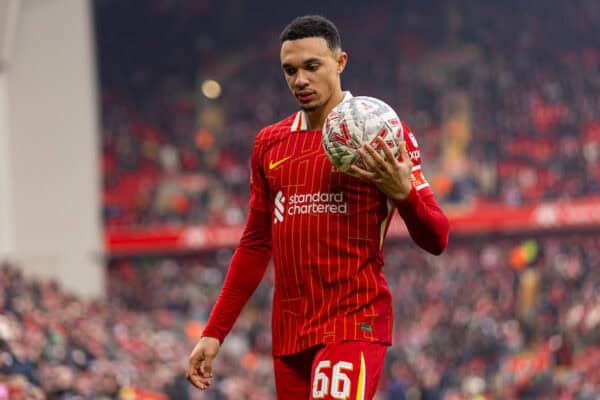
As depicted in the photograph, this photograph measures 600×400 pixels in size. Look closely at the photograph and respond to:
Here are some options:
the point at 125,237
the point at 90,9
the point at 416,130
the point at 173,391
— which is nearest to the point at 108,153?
the point at 125,237

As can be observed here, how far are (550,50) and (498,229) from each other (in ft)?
21.0

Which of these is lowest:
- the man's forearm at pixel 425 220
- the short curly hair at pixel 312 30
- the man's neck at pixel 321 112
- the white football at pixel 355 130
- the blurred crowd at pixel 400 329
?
the blurred crowd at pixel 400 329

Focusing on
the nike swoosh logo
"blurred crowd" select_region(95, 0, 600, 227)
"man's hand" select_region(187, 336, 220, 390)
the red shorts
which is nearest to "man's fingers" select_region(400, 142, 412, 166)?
the nike swoosh logo

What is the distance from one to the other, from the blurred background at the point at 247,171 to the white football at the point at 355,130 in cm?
1091

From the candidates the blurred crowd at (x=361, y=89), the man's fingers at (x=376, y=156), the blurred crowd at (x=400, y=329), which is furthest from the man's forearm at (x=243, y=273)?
the blurred crowd at (x=361, y=89)

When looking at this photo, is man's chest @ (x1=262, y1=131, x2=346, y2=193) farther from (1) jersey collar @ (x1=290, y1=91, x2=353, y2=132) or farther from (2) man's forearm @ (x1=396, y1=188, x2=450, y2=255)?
(2) man's forearm @ (x1=396, y1=188, x2=450, y2=255)

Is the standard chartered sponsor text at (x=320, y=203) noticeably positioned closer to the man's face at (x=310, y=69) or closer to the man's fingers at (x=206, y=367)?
the man's face at (x=310, y=69)

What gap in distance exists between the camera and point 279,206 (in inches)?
170

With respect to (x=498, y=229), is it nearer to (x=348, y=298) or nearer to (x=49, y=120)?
(x=49, y=120)

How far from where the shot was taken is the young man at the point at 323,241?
405cm

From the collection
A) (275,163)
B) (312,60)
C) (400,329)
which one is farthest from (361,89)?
(312,60)

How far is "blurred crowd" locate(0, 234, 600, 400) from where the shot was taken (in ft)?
37.9

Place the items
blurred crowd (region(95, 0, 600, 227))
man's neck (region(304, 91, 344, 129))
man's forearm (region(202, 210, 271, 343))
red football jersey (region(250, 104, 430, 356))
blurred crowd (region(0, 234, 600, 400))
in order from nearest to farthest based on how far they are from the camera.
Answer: red football jersey (region(250, 104, 430, 356)) < man's neck (region(304, 91, 344, 129)) < man's forearm (region(202, 210, 271, 343)) < blurred crowd (region(0, 234, 600, 400)) < blurred crowd (region(95, 0, 600, 227))

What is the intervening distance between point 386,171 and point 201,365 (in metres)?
1.07
